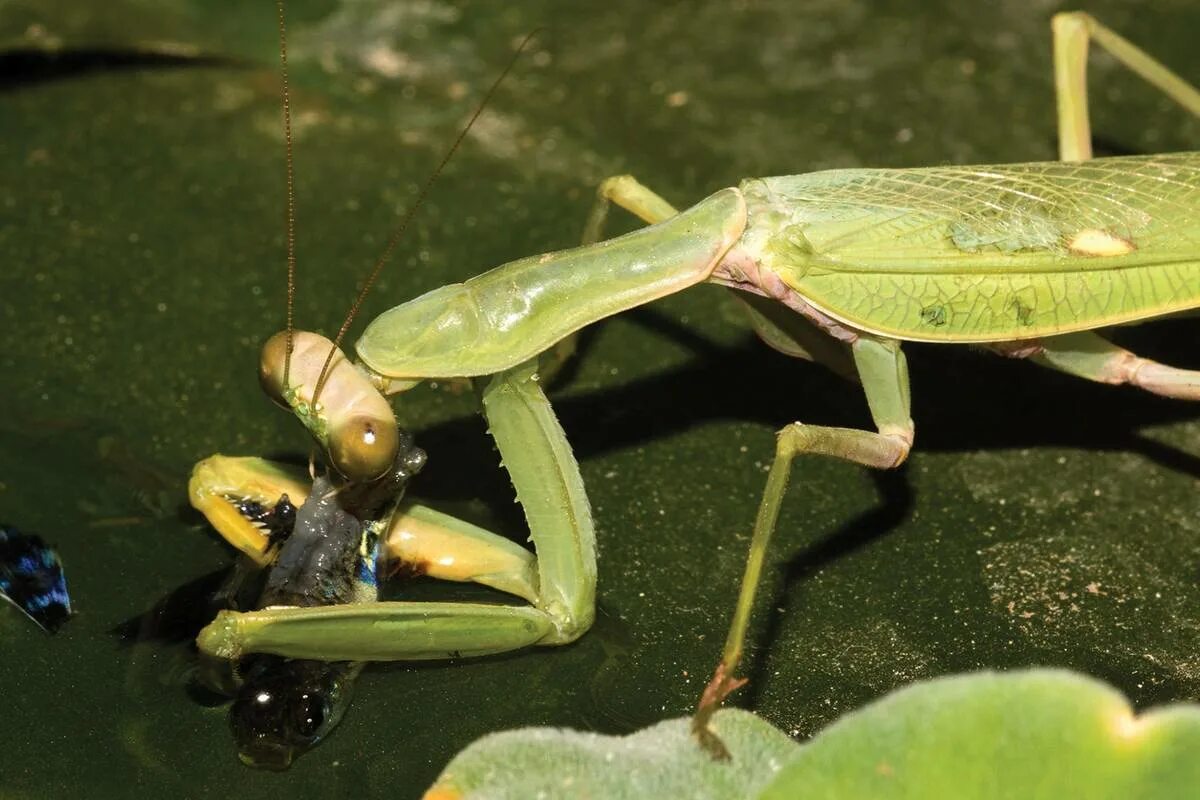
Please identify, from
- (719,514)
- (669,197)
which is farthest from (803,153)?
(719,514)

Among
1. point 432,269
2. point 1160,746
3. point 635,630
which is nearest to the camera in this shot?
point 1160,746

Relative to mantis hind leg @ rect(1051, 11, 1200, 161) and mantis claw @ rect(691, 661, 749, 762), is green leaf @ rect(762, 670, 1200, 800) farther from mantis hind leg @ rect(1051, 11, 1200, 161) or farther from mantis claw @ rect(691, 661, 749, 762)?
mantis hind leg @ rect(1051, 11, 1200, 161)

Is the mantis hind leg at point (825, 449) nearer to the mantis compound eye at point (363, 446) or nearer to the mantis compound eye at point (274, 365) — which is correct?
the mantis compound eye at point (363, 446)

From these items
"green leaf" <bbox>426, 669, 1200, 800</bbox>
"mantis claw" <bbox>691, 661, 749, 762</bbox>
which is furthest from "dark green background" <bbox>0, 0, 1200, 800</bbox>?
"green leaf" <bbox>426, 669, 1200, 800</bbox>

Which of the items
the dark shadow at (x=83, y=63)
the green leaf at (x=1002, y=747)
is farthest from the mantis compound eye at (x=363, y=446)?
the dark shadow at (x=83, y=63)

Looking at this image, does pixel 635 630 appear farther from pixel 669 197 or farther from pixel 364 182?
pixel 364 182

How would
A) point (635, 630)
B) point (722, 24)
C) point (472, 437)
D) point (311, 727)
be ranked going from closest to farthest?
1. point (311, 727)
2. point (635, 630)
3. point (472, 437)
4. point (722, 24)

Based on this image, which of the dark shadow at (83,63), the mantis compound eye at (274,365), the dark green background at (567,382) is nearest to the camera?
the mantis compound eye at (274,365)
